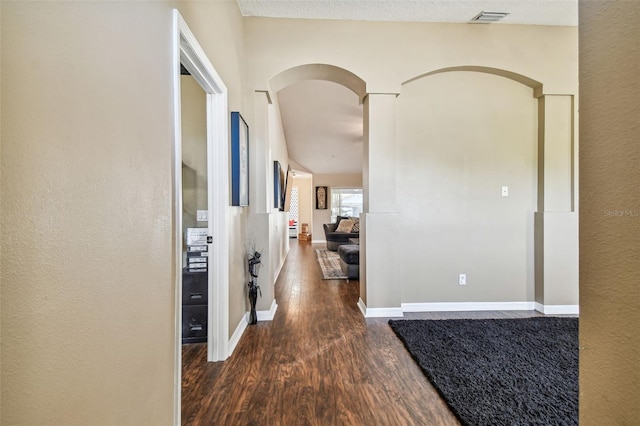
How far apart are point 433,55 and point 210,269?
2.95m

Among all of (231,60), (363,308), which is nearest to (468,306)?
(363,308)

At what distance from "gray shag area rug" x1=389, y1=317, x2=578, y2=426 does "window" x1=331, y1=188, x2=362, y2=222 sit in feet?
26.9

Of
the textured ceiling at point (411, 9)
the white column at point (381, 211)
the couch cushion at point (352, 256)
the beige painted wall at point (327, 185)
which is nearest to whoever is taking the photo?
the textured ceiling at point (411, 9)

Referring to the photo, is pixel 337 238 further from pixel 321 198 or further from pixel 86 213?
pixel 86 213

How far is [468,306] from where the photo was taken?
3338 millimetres

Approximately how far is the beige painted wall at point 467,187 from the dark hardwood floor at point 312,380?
0.93m

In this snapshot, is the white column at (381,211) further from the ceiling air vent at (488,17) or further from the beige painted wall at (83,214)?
the beige painted wall at (83,214)

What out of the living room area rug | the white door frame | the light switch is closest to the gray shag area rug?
the white door frame

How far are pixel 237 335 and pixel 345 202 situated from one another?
890 centimetres

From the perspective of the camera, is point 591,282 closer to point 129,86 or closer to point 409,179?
point 129,86

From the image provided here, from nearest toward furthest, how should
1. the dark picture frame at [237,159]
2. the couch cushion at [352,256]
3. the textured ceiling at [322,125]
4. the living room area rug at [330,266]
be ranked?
the dark picture frame at [237,159] < the couch cushion at [352,256] < the living room area rug at [330,266] < the textured ceiling at [322,125]

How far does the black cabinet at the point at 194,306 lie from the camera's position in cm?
252

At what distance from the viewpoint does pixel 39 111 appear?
2.27 feet

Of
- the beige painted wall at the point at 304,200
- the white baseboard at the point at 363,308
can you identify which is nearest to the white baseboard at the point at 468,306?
the white baseboard at the point at 363,308
